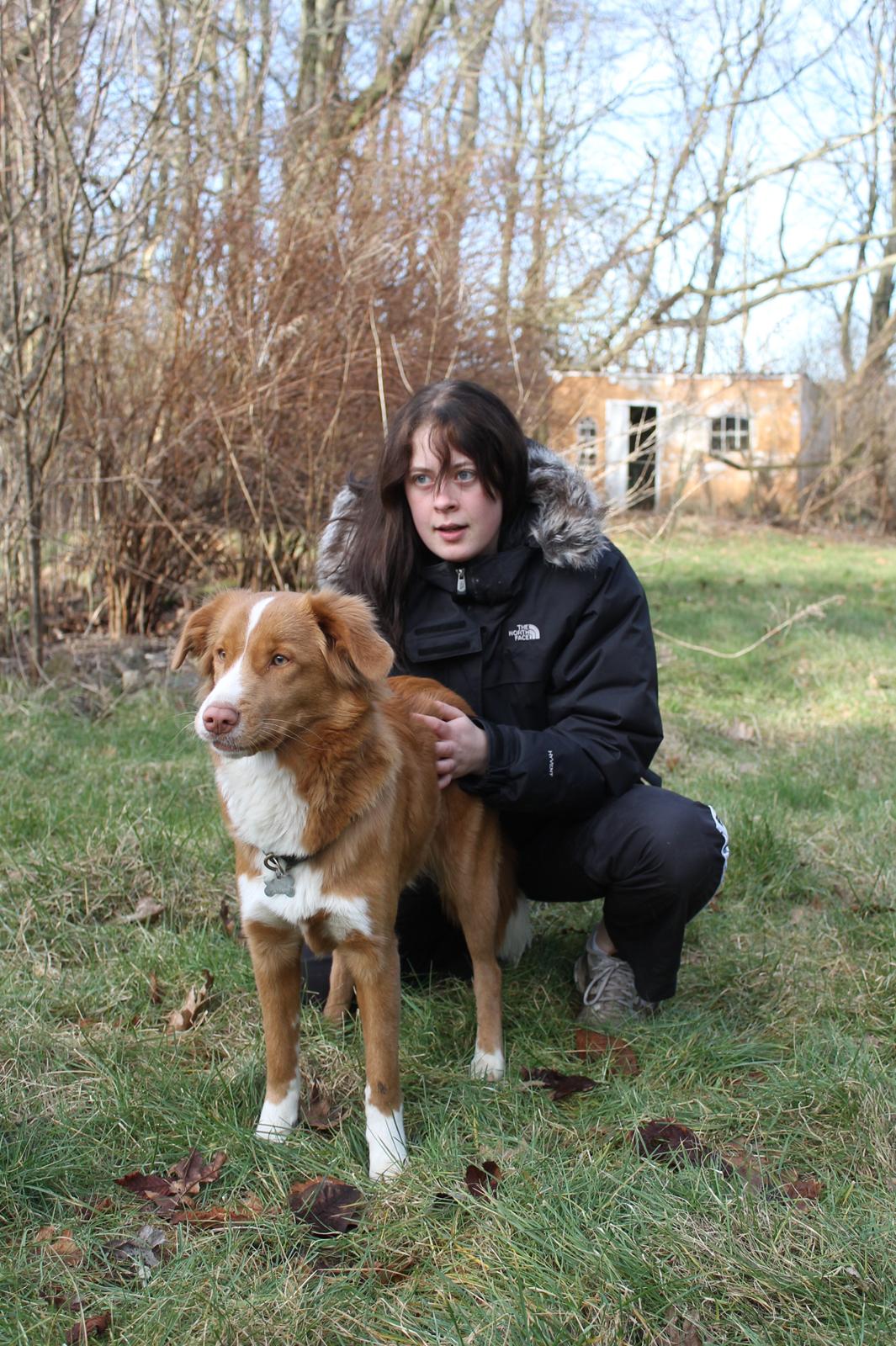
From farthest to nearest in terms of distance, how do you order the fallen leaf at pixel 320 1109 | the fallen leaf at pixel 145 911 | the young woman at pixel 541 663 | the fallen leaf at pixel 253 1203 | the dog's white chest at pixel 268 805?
the fallen leaf at pixel 145 911
the young woman at pixel 541 663
the fallen leaf at pixel 320 1109
the dog's white chest at pixel 268 805
the fallen leaf at pixel 253 1203

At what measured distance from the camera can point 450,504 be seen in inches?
127

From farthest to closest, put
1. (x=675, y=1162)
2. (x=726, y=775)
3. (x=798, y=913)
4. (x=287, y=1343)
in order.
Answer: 1. (x=726, y=775)
2. (x=798, y=913)
3. (x=675, y=1162)
4. (x=287, y=1343)

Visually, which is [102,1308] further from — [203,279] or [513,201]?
[513,201]

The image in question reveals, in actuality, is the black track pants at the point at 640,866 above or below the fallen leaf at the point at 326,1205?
above

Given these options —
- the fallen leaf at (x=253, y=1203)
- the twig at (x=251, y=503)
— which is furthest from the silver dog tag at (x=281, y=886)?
→ the twig at (x=251, y=503)

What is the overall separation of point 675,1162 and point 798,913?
5.54 feet

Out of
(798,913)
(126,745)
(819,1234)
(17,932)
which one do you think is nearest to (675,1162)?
(819,1234)

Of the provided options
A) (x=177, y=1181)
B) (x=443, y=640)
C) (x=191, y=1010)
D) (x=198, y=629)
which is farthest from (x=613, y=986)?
(x=198, y=629)

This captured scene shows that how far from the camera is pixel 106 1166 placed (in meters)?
2.58

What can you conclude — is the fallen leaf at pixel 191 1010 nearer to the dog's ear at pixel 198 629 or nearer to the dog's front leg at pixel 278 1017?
the dog's front leg at pixel 278 1017

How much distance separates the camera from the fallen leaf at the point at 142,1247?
2262 mm

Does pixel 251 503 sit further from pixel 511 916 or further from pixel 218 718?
pixel 218 718

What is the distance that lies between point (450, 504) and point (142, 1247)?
2.04 metres

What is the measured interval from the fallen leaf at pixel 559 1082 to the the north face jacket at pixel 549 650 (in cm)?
71
